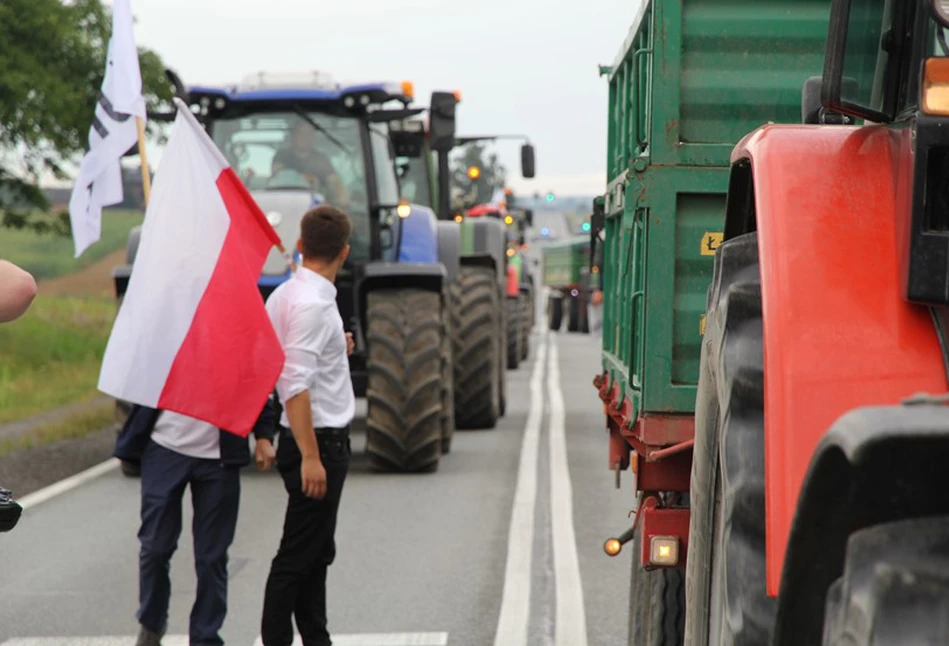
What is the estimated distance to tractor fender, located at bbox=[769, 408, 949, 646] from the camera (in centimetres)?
238

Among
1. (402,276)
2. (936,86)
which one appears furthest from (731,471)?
(402,276)

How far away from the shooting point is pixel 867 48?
12.3 ft

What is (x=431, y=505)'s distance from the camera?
41.5 ft

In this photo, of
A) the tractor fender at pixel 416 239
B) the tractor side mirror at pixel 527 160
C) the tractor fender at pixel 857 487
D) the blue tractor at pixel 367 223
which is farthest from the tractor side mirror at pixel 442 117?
the tractor fender at pixel 857 487

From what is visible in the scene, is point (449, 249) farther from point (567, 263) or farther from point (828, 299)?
point (567, 263)

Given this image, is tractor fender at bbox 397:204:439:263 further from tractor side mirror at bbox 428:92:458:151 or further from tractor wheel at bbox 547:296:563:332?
tractor wheel at bbox 547:296:563:332

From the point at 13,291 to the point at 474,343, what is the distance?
45.5ft

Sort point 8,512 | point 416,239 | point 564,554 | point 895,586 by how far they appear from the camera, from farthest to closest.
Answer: point 416,239 < point 564,554 < point 8,512 < point 895,586

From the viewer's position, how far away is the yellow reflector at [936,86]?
306 centimetres

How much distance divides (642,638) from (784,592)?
11.0ft

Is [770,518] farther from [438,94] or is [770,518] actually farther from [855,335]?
[438,94]

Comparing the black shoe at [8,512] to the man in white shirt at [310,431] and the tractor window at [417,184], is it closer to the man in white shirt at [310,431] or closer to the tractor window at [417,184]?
the man in white shirt at [310,431]

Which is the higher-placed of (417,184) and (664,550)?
(664,550)

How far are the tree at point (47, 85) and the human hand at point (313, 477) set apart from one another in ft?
74.0
